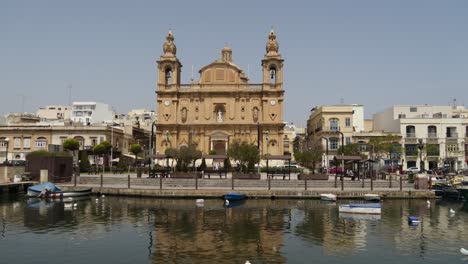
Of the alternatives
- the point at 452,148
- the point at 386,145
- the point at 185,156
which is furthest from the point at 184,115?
the point at 452,148

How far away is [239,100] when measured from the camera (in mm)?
79938

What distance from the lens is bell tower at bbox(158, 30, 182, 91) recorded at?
80688 mm

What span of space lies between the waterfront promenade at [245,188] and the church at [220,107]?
31.6 metres

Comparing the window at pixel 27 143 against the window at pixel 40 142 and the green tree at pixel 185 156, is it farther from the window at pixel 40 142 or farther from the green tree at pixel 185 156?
the green tree at pixel 185 156

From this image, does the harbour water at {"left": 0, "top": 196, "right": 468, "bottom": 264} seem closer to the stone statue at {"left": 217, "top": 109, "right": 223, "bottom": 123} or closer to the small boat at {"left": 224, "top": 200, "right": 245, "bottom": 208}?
the small boat at {"left": 224, "top": 200, "right": 245, "bottom": 208}

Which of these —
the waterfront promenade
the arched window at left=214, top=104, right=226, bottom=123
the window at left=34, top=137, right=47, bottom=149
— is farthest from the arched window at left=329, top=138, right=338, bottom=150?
the window at left=34, top=137, right=47, bottom=149

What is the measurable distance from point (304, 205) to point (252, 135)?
4146 cm

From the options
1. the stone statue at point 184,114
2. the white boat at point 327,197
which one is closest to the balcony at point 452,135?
the white boat at point 327,197

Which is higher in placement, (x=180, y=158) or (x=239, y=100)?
(x=239, y=100)

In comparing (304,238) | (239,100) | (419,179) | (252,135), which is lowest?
(304,238)

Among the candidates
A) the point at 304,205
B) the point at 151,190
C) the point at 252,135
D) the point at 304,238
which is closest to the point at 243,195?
the point at 304,205

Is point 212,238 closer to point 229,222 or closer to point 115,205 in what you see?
point 229,222

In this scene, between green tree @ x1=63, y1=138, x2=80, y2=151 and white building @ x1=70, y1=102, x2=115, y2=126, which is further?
white building @ x1=70, y1=102, x2=115, y2=126

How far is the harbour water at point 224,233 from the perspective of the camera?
70.1 feet
